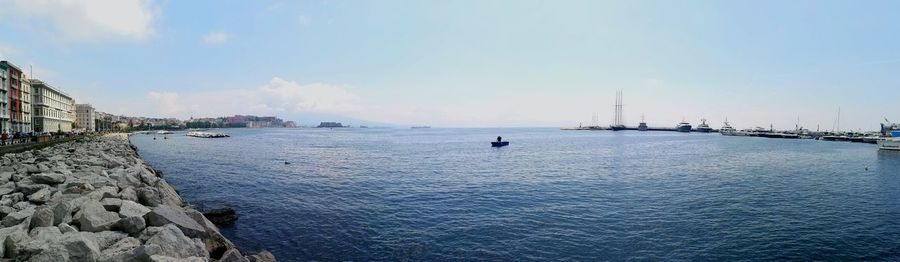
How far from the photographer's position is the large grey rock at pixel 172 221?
11445mm

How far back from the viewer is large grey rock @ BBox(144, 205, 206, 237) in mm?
11445

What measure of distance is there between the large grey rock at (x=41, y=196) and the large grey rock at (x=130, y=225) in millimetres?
5996

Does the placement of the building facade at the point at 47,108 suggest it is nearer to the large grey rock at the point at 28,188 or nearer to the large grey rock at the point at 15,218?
the large grey rock at the point at 28,188

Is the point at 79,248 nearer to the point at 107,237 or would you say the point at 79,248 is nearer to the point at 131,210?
the point at 107,237

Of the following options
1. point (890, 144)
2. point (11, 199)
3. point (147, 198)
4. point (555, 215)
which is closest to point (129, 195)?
point (147, 198)

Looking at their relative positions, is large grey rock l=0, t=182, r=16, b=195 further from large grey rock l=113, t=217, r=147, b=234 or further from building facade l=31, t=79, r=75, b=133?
building facade l=31, t=79, r=75, b=133

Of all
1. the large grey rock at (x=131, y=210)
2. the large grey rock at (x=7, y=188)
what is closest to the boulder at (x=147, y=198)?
the large grey rock at (x=131, y=210)

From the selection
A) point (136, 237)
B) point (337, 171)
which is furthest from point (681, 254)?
point (337, 171)

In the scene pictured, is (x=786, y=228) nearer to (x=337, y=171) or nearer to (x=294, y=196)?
(x=294, y=196)

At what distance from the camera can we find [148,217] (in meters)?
11.8

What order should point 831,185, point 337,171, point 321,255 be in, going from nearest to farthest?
1. point 321,255
2. point 831,185
3. point 337,171

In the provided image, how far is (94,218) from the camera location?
1066 cm

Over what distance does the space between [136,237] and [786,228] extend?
23925 millimetres

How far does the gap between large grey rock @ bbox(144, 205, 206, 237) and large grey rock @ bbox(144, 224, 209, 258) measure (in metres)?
1.07
